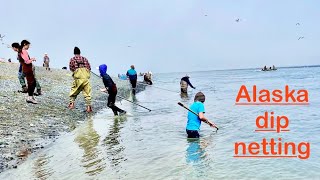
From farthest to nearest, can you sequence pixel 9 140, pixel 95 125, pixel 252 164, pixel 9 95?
1. pixel 9 95
2. pixel 95 125
3. pixel 9 140
4. pixel 252 164

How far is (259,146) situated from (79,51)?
27.5 ft

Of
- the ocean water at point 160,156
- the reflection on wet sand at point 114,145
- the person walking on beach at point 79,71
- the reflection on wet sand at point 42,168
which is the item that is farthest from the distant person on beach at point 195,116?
the person walking on beach at point 79,71

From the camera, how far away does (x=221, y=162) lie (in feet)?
28.3

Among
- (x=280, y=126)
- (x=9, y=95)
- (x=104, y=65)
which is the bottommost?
(x=280, y=126)

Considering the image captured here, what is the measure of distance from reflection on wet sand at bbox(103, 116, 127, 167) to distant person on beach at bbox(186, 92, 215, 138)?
209cm

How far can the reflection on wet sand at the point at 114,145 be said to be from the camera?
355 inches

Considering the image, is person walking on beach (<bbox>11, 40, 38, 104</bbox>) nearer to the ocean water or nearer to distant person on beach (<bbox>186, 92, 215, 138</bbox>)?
the ocean water

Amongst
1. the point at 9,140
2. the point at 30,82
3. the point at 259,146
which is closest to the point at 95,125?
the point at 30,82

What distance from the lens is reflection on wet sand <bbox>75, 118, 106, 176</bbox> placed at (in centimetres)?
820

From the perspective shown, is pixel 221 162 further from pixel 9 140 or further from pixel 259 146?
pixel 9 140

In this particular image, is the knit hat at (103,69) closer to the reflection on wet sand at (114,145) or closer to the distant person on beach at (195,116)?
the reflection on wet sand at (114,145)

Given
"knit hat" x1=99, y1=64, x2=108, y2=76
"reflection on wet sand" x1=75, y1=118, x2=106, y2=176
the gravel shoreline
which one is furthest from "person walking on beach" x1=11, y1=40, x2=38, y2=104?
"reflection on wet sand" x1=75, y1=118, x2=106, y2=176

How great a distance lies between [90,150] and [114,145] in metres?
0.87

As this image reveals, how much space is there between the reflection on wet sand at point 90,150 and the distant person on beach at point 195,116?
2.80 metres
